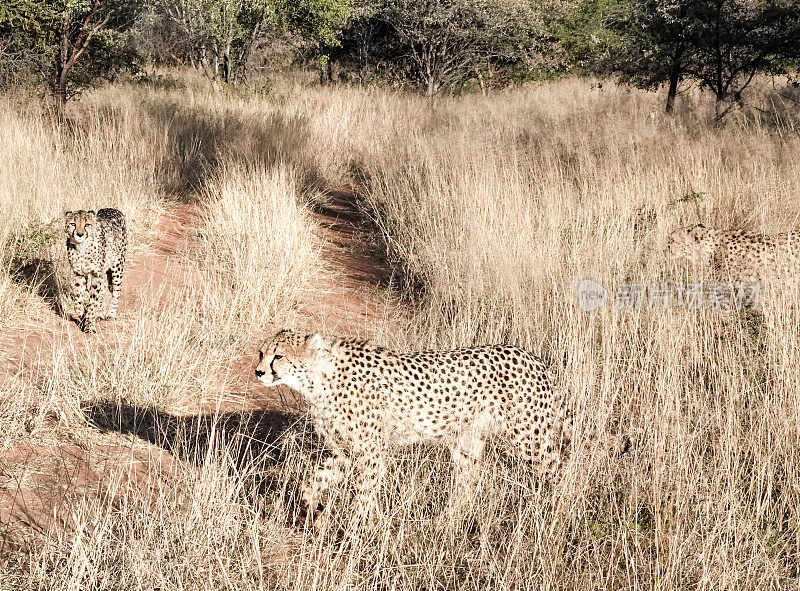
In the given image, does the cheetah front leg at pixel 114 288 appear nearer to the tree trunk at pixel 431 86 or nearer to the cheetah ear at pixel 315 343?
Answer: the cheetah ear at pixel 315 343

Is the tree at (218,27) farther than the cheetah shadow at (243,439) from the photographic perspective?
Yes

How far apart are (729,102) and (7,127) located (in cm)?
876

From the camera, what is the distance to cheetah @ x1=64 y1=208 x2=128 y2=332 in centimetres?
531

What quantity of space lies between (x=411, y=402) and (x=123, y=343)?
2.29 m

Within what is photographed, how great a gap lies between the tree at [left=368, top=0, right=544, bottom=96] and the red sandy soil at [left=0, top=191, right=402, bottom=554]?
28.3ft

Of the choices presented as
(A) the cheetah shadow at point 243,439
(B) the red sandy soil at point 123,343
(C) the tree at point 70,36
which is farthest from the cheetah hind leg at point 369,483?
(C) the tree at point 70,36

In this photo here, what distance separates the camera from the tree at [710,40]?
974 cm

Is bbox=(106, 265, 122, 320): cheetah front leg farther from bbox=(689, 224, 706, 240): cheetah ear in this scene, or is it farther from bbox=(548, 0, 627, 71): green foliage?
bbox=(548, 0, 627, 71): green foliage

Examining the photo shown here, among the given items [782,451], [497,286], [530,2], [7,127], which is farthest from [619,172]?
[530,2]

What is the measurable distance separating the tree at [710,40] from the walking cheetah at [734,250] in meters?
4.33

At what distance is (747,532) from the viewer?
2.96 m

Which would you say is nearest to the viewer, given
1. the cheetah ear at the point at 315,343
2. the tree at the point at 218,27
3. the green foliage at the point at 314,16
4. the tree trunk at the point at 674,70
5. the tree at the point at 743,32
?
the cheetah ear at the point at 315,343

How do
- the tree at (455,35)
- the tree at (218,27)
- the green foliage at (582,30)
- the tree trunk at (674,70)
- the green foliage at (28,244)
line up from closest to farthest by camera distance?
the green foliage at (28,244) < the tree trunk at (674,70) < the tree at (218,27) < the tree at (455,35) < the green foliage at (582,30)

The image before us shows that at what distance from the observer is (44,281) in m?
5.94
